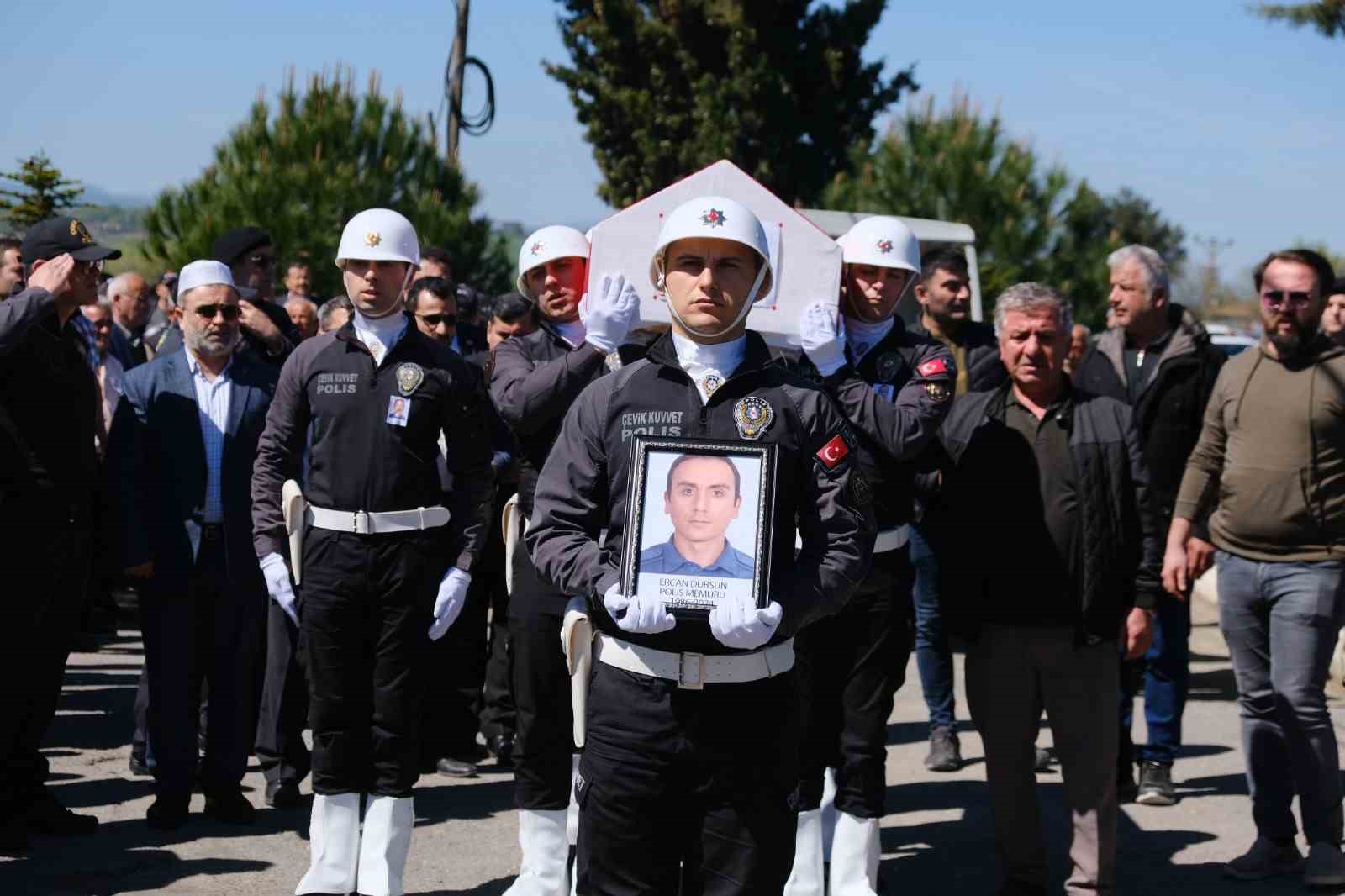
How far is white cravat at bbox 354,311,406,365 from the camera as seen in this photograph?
6.38 metres

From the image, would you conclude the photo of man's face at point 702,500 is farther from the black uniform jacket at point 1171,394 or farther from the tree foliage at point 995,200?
the tree foliage at point 995,200

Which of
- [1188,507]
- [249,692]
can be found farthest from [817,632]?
[249,692]

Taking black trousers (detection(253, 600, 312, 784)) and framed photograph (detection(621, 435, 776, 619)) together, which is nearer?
framed photograph (detection(621, 435, 776, 619))

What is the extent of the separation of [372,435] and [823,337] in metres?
1.76

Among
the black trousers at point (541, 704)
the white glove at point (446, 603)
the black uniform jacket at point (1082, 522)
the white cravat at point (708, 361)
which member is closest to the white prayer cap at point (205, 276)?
the white glove at point (446, 603)

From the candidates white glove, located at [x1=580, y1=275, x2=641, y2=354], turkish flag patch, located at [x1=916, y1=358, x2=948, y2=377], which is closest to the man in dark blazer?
white glove, located at [x1=580, y1=275, x2=641, y2=354]

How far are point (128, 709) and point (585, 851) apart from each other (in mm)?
6659

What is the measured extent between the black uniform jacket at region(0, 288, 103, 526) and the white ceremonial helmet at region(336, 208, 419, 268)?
158 centimetres

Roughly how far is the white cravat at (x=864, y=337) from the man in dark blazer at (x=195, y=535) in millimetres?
2944

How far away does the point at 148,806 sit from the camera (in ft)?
25.3

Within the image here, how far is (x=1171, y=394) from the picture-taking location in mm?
8688

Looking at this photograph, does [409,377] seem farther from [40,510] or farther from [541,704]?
[40,510]

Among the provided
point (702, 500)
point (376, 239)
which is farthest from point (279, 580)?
point (702, 500)

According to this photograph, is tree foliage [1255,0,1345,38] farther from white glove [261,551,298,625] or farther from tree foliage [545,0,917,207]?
tree foliage [545,0,917,207]
